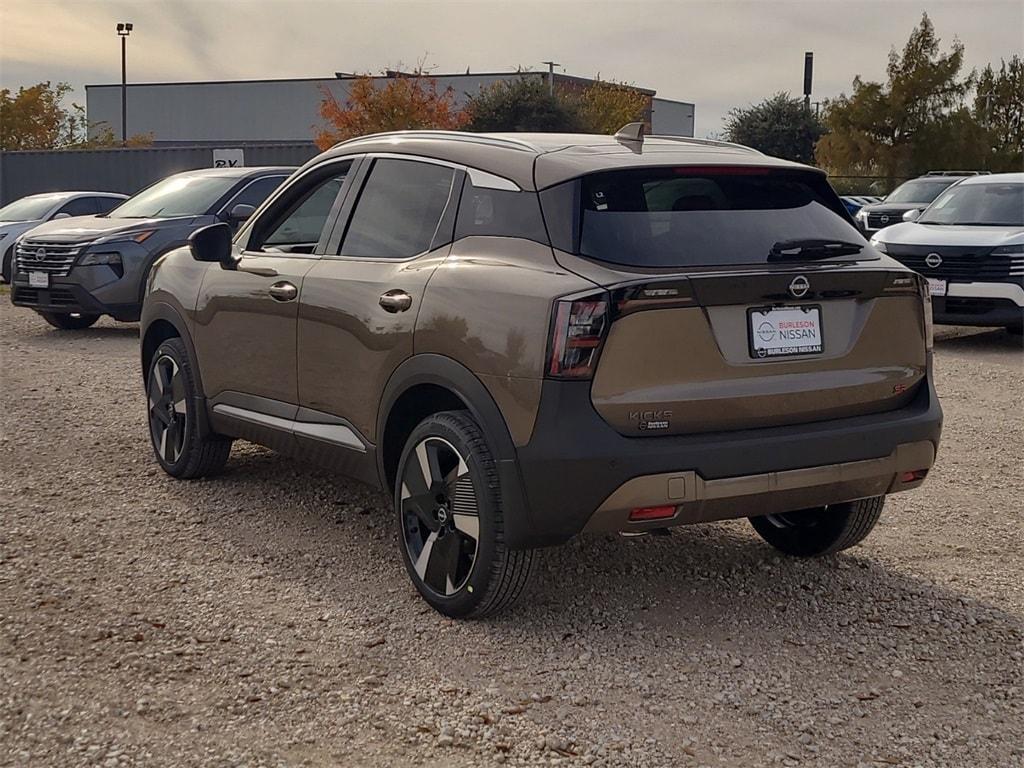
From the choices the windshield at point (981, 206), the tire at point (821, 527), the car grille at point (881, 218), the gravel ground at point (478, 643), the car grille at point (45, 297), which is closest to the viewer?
the gravel ground at point (478, 643)

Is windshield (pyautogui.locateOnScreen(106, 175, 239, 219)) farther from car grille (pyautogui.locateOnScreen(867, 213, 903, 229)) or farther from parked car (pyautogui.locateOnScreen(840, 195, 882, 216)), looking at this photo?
parked car (pyautogui.locateOnScreen(840, 195, 882, 216))

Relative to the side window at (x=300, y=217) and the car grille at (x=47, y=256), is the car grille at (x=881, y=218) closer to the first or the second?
the car grille at (x=47, y=256)

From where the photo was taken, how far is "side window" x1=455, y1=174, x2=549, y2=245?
461cm

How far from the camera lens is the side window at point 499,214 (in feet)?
15.1

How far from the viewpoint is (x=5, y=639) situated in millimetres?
4594

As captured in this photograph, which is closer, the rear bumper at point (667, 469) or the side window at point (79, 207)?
the rear bumper at point (667, 469)

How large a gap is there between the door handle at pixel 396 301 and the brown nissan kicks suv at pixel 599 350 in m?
0.01

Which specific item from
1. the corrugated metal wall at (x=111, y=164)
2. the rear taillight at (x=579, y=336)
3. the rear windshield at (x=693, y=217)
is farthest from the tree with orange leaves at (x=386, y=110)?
the rear taillight at (x=579, y=336)

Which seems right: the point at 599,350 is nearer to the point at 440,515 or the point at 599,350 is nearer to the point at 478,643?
the point at 440,515

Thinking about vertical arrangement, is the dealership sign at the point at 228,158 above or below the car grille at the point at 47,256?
above

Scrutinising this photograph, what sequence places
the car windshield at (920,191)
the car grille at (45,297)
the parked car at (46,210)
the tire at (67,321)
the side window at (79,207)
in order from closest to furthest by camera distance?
the car grille at (45,297)
the tire at (67,321)
the parked car at (46,210)
the side window at (79,207)
the car windshield at (920,191)

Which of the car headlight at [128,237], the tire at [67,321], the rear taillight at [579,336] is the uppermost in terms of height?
the car headlight at [128,237]

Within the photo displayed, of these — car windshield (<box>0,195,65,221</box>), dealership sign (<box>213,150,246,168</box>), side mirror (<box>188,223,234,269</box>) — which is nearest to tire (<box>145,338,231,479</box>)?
side mirror (<box>188,223,234,269</box>)

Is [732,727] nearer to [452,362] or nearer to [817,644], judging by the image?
[817,644]
